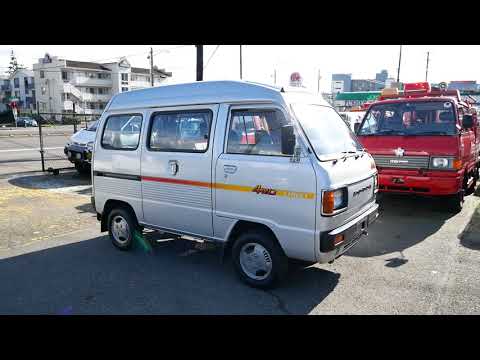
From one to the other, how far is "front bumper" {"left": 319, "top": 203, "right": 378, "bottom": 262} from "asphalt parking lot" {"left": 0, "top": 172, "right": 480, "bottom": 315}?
55 centimetres

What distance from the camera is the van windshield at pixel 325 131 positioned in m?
4.25

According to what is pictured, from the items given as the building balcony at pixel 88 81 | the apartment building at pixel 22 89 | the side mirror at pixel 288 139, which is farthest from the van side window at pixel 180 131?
the apartment building at pixel 22 89

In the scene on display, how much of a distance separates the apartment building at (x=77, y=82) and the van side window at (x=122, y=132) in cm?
6018

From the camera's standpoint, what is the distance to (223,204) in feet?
15.3

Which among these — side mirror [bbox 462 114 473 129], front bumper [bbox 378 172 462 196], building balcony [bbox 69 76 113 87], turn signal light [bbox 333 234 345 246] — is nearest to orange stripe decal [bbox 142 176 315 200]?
turn signal light [bbox 333 234 345 246]

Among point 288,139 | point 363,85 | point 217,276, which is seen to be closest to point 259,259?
point 217,276

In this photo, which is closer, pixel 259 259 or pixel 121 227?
pixel 259 259

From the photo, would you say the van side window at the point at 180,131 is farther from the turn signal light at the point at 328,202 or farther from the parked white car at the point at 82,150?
the parked white car at the point at 82,150

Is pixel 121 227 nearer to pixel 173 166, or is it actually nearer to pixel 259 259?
pixel 173 166

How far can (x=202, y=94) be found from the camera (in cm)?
484

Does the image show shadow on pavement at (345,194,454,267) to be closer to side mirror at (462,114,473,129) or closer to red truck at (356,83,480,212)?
red truck at (356,83,480,212)

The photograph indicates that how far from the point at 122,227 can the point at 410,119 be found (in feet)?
19.6

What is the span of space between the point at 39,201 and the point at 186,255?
536 centimetres
